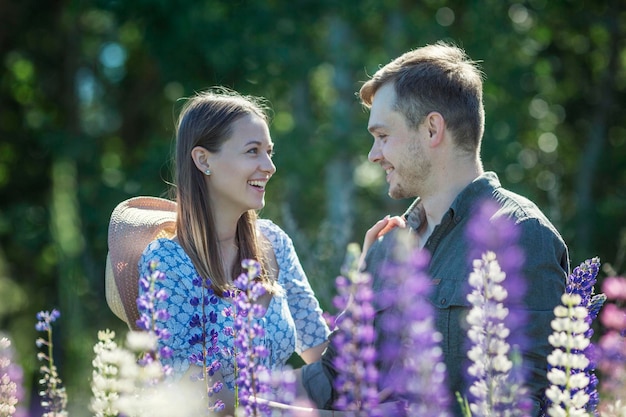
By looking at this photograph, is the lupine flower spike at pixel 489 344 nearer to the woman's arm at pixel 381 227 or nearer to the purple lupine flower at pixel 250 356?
the purple lupine flower at pixel 250 356

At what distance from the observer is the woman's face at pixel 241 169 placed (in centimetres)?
381

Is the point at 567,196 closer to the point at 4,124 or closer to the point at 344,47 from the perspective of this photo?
the point at 344,47

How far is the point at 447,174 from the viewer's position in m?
3.69

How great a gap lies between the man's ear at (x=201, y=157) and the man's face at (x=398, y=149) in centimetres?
73

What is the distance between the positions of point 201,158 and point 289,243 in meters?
0.62

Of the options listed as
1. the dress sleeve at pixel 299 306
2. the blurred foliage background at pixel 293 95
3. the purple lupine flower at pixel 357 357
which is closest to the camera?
the purple lupine flower at pixel 357 357

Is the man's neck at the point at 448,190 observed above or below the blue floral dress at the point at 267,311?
above

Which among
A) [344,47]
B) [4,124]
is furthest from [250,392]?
[4,124]

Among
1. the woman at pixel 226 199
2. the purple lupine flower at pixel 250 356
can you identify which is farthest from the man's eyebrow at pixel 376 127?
the purple lupine flower at pixel 250 356

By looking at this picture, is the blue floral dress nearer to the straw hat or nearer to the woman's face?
the straw hat

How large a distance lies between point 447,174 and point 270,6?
32.8 ft

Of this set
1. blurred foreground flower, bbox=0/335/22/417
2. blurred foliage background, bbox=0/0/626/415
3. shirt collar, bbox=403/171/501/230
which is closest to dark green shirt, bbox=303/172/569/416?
shirt collar, bbox=403/171/501/230

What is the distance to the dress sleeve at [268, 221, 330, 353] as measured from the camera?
4.14 meters

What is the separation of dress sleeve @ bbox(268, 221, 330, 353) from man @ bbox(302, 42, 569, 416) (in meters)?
0.33
